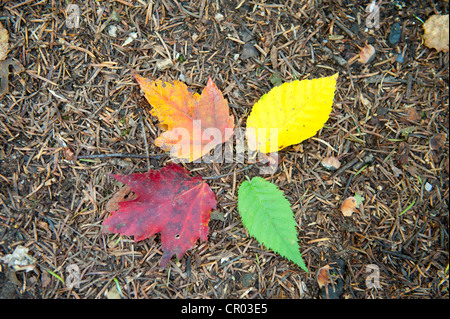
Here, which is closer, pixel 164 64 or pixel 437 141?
pixel 164 64

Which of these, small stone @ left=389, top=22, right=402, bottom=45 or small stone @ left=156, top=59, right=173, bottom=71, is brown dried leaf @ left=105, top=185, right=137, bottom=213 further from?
small stone @ left=389, top=22, right=402, bottom=45

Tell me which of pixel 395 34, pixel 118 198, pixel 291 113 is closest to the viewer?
pixel 291 113

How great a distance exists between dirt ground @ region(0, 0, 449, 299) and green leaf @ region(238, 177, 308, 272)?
12cm


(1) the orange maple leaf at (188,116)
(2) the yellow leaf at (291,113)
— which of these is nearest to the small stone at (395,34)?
(2) the yellow leaf at (291,113)

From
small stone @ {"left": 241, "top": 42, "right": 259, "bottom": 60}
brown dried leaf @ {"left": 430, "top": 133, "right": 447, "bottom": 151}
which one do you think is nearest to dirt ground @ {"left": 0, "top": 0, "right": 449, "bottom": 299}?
small stone @ {"left": 241, "top": 42, "right": 259, "bottom": 60}

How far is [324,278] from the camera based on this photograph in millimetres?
1695

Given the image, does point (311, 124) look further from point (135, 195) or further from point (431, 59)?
point (135, 195)

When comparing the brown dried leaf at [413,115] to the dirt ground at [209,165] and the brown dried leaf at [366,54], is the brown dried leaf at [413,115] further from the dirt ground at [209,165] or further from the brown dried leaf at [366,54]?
the brown dried leaf at [366,54]

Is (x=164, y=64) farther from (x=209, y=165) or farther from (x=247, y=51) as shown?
(x=209, y=165)

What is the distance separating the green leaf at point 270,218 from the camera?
1.54 m

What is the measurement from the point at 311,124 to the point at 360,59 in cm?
55

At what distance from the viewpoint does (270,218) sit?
156 centimetres

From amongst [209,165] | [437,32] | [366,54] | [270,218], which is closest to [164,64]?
[209,165]

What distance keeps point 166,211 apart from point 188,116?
1.63 ft
